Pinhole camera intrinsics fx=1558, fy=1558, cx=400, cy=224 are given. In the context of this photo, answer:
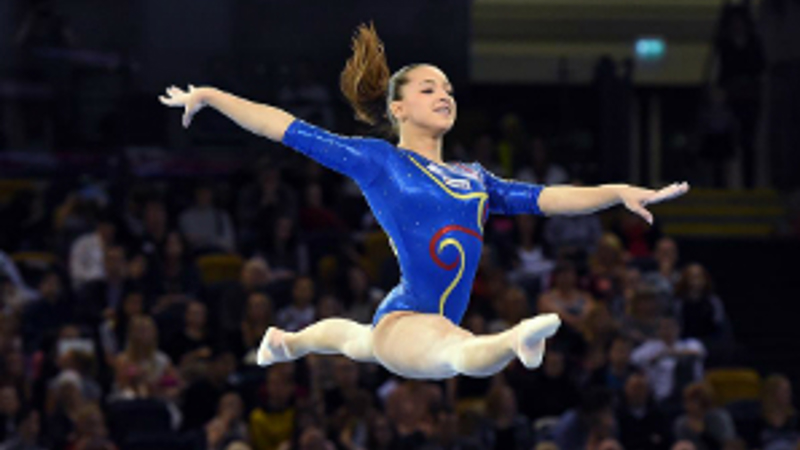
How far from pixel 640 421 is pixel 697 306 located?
1418 mm

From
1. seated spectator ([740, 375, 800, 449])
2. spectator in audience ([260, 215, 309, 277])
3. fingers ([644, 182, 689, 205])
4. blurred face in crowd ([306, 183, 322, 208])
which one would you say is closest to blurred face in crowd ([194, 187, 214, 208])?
spectator in audience ([260, 215, 309, 277])

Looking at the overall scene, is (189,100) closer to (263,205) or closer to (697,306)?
(263,205)

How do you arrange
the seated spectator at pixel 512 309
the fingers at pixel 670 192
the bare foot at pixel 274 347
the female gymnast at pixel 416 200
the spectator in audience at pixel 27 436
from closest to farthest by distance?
the fingers at pixel 670 192, the female gymnast at pixel 416 200, the bare foot at pixel 274 347, the spectator in audience at pixel 27 436, the seated spectator at pixel 512 309

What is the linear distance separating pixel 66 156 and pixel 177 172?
34.9 inches

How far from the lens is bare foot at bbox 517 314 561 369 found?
15.7 feet

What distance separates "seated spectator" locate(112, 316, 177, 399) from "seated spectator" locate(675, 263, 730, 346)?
370cm

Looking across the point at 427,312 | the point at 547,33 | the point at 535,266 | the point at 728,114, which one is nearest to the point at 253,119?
the point at 427,312

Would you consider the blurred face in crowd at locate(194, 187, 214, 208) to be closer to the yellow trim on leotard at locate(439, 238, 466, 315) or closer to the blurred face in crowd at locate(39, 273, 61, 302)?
the blurred face in crowd at locate(39, 273, 61, 302)

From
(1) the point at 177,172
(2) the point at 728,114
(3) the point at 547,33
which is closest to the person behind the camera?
(1) the point at 177,172

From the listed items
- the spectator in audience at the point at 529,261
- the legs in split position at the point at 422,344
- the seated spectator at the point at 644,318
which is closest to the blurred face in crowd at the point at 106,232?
the spectator in audience at the point at 529,261

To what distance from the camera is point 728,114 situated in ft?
46.9

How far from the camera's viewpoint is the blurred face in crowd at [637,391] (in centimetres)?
999

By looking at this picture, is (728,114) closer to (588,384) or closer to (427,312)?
(588,384)

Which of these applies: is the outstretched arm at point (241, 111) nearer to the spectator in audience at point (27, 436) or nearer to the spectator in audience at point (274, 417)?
the spectator in audience at point (274, 417)
